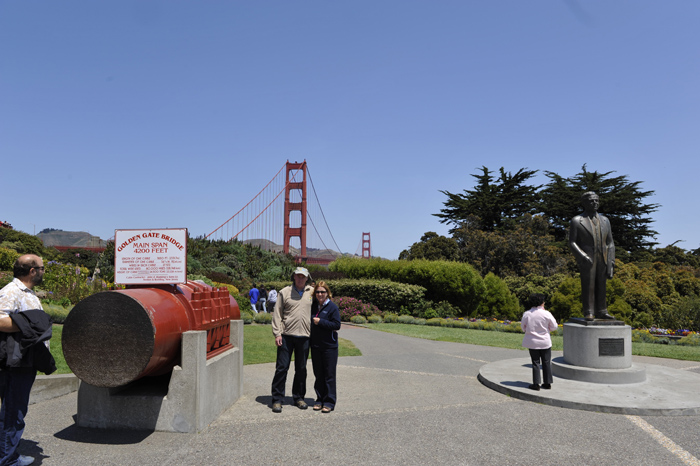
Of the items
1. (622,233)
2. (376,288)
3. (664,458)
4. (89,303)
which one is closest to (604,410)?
(664,458)

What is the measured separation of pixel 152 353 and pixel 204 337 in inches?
30.5

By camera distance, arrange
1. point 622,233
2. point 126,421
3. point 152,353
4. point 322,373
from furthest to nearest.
Result: point 622,233 < point 322,373 < point 126,421 < point 152,353

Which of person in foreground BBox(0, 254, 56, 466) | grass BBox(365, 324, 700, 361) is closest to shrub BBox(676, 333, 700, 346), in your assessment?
grass BBox(365, 324, 700, 361)

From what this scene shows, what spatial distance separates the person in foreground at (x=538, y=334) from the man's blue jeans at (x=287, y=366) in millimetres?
2887

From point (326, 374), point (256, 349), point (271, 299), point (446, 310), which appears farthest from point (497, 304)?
point (326, 374)

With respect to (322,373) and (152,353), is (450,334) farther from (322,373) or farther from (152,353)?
(152,353)

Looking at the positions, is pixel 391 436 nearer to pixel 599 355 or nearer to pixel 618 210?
pixel 599 355

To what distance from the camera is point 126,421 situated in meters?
4.89

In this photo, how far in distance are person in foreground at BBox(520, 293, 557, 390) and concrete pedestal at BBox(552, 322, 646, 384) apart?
1009 mm

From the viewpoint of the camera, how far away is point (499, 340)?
1380 cm

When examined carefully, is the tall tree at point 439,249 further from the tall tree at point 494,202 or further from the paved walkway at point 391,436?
the paved walkway at point 391,436

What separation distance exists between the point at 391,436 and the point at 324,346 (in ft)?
4.46

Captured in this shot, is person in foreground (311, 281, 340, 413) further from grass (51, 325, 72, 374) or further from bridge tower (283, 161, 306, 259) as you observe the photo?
bridge tower (283, 161, 306, 259)

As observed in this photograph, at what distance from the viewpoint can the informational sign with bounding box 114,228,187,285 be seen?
17.6ft
